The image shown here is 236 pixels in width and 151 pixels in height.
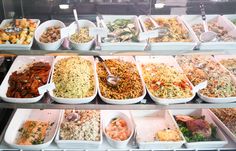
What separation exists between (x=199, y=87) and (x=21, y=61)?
5.52 ft

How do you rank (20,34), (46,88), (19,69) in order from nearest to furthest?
(20,34) → (46,88) → (19,69)

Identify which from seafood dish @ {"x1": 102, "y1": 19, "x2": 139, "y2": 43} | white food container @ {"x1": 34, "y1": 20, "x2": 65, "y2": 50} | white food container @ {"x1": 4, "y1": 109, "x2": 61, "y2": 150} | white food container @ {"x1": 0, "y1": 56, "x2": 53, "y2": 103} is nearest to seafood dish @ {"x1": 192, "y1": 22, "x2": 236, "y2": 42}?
seafood dish @ {"x1": 102, "y1": 19, "x2": 139, "y2": 43}

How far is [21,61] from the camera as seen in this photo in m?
3.10

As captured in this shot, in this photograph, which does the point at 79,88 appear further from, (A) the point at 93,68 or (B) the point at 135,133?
Result: (B) the point at 135,133

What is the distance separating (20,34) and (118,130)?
124 centimetres

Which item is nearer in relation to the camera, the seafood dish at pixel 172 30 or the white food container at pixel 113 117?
the seafood dish at pixel 172 30

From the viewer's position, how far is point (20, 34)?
99.9 inches

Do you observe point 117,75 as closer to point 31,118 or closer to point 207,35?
point 207,35

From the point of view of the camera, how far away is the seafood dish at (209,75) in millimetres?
2840

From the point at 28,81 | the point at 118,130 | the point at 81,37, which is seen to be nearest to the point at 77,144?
the point at 118,130

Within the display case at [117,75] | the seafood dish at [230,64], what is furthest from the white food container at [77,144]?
the seafood dish at [230,64]

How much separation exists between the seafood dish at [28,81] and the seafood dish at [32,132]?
446 mm

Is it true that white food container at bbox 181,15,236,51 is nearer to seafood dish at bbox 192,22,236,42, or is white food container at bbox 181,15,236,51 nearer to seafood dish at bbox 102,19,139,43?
seafood dish at bbox 192,22,236,42

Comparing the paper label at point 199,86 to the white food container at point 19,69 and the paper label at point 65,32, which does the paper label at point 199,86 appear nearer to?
the paper label at point 65,32
